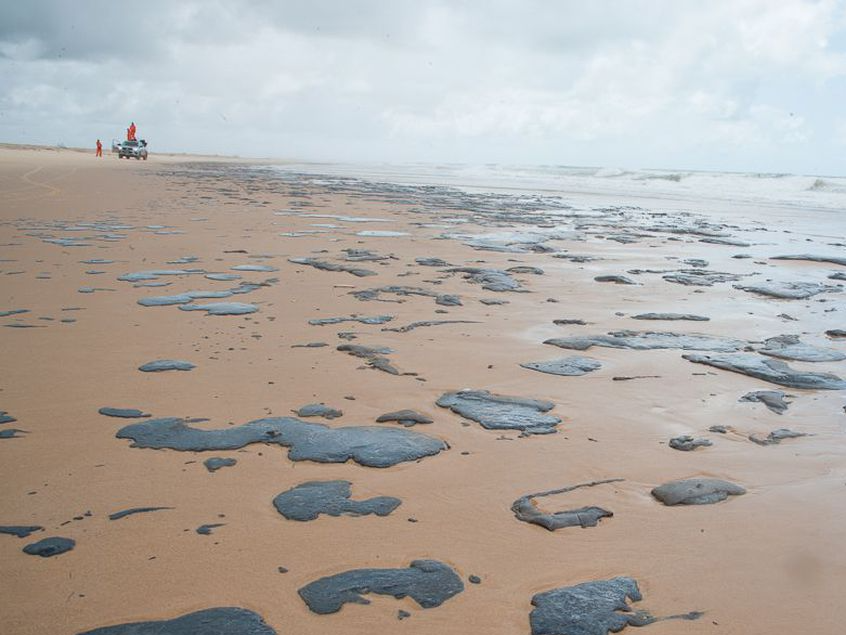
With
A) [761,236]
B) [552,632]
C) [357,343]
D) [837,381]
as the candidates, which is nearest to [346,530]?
[552,632]

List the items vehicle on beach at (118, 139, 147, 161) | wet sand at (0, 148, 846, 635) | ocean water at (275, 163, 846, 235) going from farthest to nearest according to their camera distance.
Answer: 1. vehicle on beach at (118, 139, 147, 161)
2. ocean water at (275, 163, 846, 235)
3. wet sand at (0, 148, 846, 635)

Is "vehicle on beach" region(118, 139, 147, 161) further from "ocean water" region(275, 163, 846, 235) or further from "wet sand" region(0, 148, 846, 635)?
"wet sand" region(0, 148, 846, 635)

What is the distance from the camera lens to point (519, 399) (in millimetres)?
3521

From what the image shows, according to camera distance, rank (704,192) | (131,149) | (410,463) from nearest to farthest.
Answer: (410,463) < (704,192) < (131,149)

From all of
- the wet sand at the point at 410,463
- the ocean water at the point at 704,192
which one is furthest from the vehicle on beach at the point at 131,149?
the wet sand at the point at 410,463

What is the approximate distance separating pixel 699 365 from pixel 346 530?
2734mm

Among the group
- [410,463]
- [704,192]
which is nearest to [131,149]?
[704,192]

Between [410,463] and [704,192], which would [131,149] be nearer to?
[704,192]

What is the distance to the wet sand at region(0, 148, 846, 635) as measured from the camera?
1.91m

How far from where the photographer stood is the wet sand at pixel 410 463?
6.28 ft

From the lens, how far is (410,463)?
2758mm

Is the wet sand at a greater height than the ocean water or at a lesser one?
lesser

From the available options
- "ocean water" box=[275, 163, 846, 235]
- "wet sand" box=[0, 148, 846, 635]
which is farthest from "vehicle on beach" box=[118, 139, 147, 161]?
"wet sand" box=[0, 148, 846, 635]

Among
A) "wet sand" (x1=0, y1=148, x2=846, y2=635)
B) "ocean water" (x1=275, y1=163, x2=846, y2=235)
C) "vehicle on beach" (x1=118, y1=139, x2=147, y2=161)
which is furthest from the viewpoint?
"vehicle on beach" (x1=118, y1=139, x2=147, y2=161)
